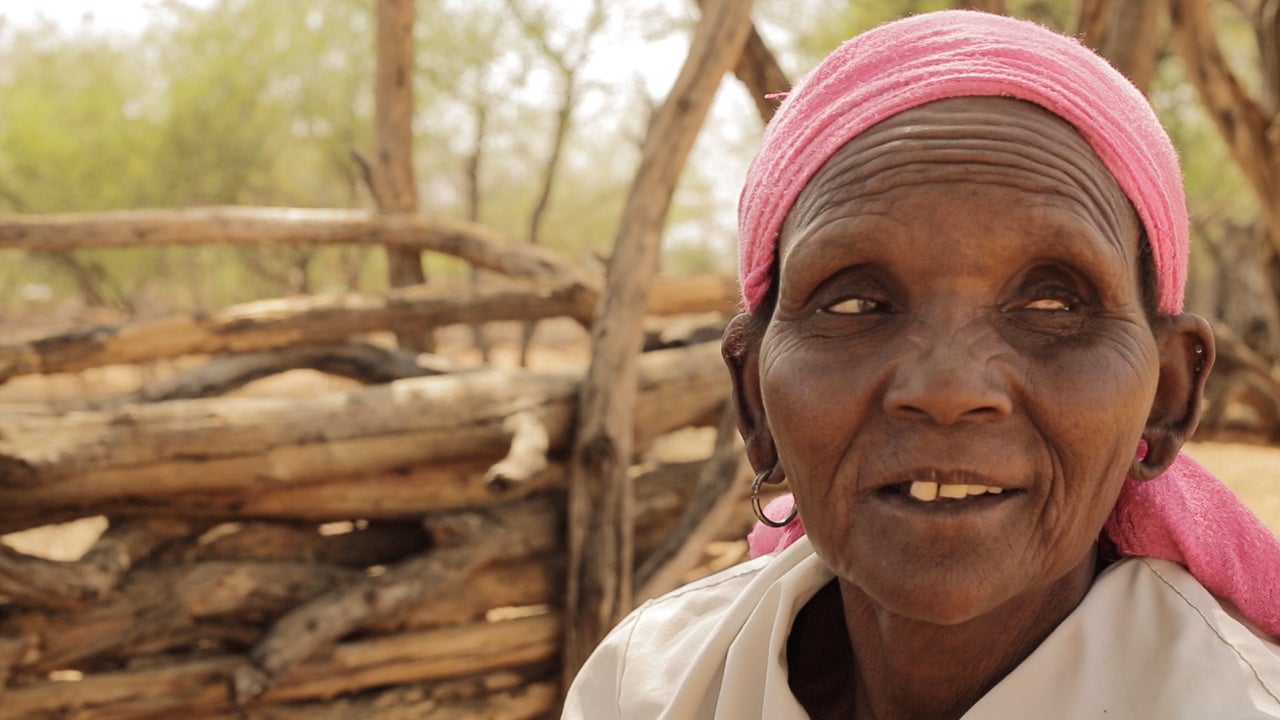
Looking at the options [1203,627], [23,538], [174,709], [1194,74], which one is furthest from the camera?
[23,538]

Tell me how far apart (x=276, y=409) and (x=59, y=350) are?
1.20 metres

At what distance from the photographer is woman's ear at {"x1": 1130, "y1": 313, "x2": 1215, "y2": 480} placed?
4.63 ft

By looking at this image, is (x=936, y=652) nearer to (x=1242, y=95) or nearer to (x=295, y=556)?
(x=295, y=556)

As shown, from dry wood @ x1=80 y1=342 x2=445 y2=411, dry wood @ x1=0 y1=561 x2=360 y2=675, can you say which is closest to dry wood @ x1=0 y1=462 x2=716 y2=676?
dry wood @ x1=0 y1=561 x2=360 y2=675

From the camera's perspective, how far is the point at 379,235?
19.7ft

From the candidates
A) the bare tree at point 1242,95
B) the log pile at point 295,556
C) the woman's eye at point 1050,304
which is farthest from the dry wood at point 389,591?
the bare tree at point 1242,95

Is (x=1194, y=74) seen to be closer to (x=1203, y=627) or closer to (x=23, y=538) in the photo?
(x=1203, y=627)

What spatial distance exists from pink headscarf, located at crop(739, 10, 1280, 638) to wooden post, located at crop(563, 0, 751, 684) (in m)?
2.75

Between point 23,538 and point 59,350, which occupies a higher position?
point 59,350

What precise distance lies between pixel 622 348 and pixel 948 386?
306 centimetres

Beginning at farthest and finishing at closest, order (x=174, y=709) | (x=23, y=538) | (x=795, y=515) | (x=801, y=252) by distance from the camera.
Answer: (x=23, y=538) → (x=174, y=709) → (x=795, y=515) → (x=801, y=252)

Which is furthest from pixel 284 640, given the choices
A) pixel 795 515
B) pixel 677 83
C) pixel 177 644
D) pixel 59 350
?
pixel 795 515

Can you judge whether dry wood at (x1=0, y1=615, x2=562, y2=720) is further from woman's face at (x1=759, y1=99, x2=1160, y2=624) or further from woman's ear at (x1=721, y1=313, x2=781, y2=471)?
woman's face at (x1=759, y1=99, x2=1160, y2=624)

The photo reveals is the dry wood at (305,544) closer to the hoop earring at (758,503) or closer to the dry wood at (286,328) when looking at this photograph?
the dry wood at (286,328)
